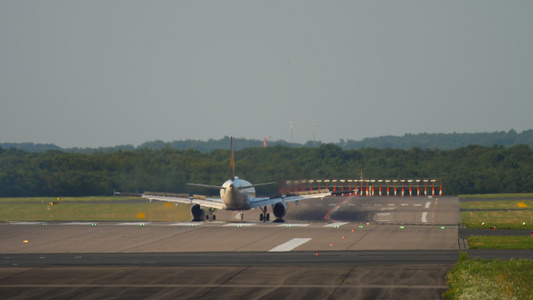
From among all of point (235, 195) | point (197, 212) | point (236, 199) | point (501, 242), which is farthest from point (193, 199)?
point (501, 242)

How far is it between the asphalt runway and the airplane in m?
4.76

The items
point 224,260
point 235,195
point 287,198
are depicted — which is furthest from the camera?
point 287,198

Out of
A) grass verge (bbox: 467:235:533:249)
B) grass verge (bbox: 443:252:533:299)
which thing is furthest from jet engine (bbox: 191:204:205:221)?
grass verge (bbox: 443:252:533:299)

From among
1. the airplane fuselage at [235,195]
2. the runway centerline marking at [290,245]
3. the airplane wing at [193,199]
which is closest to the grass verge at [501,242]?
the runway centerline marking at [290,245]

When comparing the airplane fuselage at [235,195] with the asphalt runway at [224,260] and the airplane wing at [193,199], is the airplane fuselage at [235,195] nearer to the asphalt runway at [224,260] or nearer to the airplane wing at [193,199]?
the airplane wing at [193,199]

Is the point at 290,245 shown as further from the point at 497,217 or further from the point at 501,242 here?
the point at 497,217

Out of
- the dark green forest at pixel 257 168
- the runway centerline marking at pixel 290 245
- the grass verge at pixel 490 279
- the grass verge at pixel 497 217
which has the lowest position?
the grass verge at pixel 497 217

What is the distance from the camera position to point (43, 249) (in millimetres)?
42969

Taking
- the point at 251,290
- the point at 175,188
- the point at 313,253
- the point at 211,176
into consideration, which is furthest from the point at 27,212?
the point at 251,290

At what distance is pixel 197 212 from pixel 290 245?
25.8 meters

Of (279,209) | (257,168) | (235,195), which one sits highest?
(257,168)

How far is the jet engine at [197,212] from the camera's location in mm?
67312

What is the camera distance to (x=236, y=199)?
62.2 meters

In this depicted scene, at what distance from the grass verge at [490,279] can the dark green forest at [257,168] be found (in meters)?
53.8
